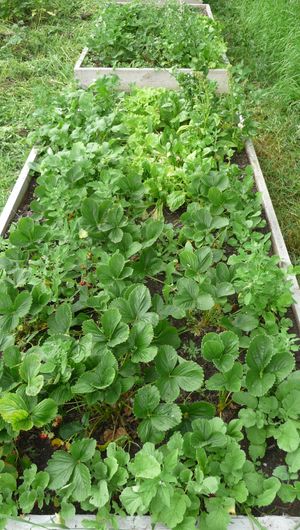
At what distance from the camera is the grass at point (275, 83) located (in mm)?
3426

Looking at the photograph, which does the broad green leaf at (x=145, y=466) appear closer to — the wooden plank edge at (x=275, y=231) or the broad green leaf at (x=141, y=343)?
the broad green leaf at (x=141, y=343)

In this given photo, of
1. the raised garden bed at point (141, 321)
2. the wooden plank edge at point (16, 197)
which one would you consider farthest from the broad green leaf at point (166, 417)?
the wooden plank edge at point (16, 197)

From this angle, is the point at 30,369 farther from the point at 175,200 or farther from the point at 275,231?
the point at 275,231

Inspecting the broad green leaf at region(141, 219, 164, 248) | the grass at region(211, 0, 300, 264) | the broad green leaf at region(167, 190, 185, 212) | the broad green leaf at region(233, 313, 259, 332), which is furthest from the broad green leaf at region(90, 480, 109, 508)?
the grass at region(211, 0, 300, 264)

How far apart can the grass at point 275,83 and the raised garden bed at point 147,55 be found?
34 centimetres

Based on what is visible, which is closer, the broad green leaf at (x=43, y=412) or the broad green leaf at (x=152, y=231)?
the broad green leaf at (x=43, y=412)

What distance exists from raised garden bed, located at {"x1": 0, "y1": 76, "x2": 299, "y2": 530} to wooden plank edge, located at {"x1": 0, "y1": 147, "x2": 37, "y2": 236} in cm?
19

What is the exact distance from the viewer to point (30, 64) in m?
4.68

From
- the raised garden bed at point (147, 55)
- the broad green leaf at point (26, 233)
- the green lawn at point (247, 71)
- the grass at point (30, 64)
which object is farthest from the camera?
the raised garden bed at point (147, 55)

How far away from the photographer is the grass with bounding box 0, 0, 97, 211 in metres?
3.71

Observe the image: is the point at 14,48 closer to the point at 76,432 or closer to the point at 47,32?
the point at 47,32

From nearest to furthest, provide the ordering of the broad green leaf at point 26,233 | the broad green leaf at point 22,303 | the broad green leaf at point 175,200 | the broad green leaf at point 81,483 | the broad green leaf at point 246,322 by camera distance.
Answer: the broad green leaf at point 81,483 < the broad green leaf at point 22,303 < the broad green leaf at point 246,322 < the broad green leaf at point 26,233 < the broad green leaf at point 175,200

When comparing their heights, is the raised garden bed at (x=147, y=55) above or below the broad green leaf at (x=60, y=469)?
above

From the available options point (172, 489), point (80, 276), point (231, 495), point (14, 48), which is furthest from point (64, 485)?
point (14, 48)
